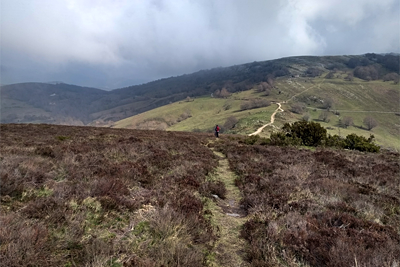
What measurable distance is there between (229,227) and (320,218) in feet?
8.03

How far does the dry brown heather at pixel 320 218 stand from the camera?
4.16 m

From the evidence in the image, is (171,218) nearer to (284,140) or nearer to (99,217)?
(99,217)

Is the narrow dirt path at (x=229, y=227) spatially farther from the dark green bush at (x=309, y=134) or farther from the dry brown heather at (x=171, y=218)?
the dark green bush at (x=309, y=134)

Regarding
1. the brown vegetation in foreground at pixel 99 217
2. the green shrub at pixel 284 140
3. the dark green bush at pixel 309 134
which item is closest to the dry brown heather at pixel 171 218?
the brown vegetation in foreground at pixel 99 217

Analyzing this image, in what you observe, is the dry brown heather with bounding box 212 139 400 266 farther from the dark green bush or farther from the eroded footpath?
the dark green bush

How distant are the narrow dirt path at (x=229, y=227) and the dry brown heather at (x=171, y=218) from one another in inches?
6.8

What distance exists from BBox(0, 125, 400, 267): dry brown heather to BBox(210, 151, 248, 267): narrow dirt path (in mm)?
173

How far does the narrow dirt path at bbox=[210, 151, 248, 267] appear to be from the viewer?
4445 mm

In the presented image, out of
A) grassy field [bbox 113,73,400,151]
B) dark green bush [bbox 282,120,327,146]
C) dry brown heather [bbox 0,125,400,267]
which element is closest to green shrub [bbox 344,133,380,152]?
dark green bush [bbox 282,120,327,146]

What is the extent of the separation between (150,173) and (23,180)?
168 inches

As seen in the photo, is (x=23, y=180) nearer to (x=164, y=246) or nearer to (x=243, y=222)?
(x=164, y=246)

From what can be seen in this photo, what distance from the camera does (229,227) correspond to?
5824mm

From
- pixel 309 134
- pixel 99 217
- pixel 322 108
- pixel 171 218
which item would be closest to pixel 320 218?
pixel 171 218

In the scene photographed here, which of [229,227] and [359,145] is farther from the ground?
[229,227]
